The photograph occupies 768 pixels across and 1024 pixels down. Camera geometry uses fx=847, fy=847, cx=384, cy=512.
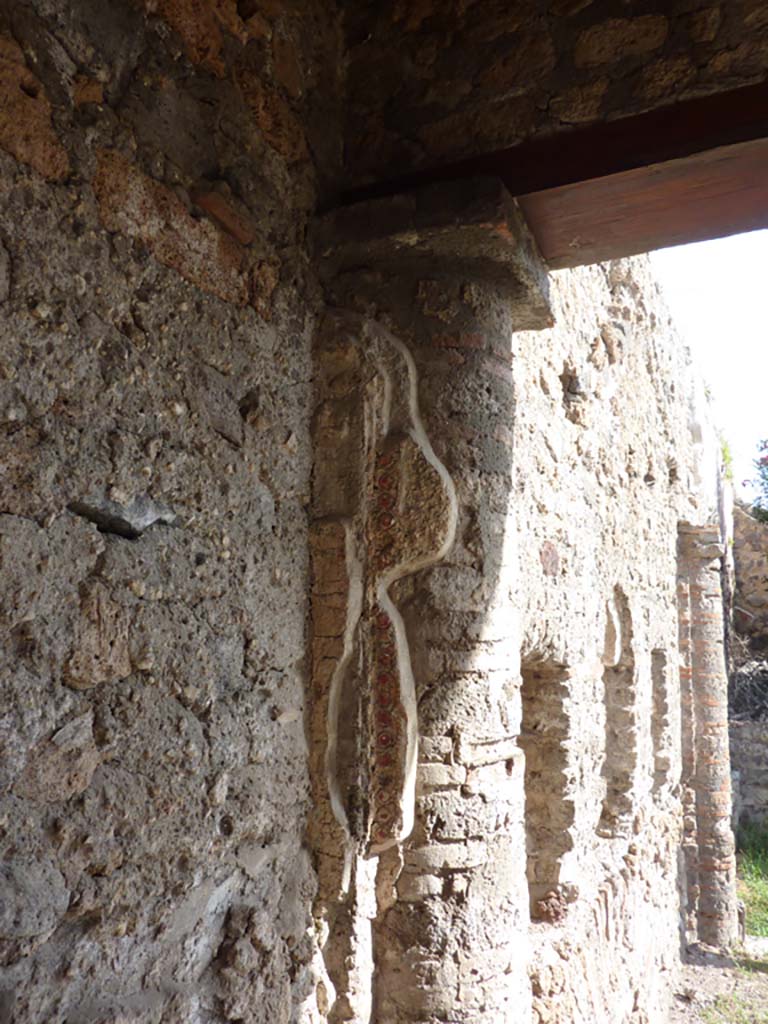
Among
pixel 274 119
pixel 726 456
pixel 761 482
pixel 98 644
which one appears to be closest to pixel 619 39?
pixel 274 119

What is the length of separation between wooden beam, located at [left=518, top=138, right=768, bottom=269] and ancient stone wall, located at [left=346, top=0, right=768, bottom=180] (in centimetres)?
14

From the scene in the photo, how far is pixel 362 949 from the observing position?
201 cm

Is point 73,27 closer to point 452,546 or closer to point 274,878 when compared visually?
point 452,546

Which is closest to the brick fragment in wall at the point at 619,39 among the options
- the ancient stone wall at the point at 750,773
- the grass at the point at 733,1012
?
the grass at the point at 733,1012

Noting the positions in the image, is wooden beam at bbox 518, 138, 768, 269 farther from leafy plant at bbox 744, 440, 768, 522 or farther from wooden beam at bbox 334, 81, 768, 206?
leafy plant at bbox 744, 440, 768, 522

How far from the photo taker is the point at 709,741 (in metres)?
7.13

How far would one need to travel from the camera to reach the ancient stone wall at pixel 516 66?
1790 millimetres

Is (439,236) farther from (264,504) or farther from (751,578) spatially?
(751,578)

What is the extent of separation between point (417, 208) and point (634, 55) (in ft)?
1.86

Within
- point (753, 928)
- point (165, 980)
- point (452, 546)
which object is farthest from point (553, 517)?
point (753, 928)

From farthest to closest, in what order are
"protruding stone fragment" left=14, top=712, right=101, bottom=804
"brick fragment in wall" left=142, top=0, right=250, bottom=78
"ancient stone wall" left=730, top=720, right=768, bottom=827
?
"ancient stone wall" left=730, top=720, right=768, bottom=827 → "brick fragment in wall" left=142, top=0, right=250, bottom=78 → "protruding stone fragment" left=14, top=712, right=101, bottom=804

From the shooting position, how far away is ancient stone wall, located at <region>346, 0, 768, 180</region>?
1790 millimetres

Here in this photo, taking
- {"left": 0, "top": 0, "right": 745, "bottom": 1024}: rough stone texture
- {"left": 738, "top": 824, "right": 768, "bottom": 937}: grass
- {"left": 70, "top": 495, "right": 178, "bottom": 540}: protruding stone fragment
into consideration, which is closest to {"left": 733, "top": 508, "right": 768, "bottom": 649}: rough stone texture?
{"left": 738, "top": 824, "right": 768, "bottom": 937}: grass

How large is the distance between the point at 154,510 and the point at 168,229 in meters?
0.53
